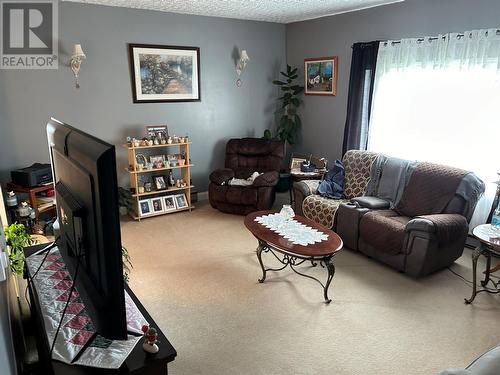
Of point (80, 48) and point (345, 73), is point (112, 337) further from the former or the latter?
point (345, 73)

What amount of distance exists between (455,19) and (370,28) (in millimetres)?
1044

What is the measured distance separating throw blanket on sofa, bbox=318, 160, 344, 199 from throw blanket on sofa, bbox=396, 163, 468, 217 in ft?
2.29

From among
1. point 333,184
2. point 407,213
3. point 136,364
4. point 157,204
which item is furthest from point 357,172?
point 136,364

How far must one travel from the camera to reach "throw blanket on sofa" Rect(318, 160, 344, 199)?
422 cm

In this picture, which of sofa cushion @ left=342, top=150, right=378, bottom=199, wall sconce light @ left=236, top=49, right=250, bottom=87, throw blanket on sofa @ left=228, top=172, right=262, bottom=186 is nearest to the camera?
sofa cushion @ left=342, top=150, right=378, bottom=199

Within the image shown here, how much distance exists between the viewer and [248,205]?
4719mm

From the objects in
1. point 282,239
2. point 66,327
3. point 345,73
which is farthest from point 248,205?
point 66,327

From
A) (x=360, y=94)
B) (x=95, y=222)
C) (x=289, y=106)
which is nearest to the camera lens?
(x=95, y=222)

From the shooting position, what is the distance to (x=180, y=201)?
499 cm

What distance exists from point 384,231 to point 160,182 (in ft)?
9.61

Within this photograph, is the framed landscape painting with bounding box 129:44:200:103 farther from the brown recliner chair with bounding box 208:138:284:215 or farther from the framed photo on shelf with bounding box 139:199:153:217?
the framed photo on shelf with bounding box 139:199:153:217

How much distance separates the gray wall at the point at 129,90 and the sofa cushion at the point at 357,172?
189 centimetres

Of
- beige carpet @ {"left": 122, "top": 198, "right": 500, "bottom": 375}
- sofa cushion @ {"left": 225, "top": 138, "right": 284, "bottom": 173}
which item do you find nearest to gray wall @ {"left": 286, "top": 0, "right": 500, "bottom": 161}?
sofa cushion @ {"left": 225, "top": 138, "right": 284, "bottom": 173}

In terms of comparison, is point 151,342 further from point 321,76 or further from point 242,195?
point 321,76
